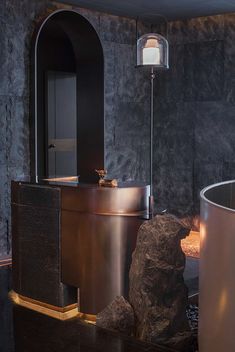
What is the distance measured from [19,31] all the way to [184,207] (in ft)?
11.6

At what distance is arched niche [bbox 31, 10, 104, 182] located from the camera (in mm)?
7297

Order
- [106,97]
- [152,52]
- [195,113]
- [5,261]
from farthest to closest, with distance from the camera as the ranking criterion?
[195,113] < [106,97] < [5,261] < [152,52]

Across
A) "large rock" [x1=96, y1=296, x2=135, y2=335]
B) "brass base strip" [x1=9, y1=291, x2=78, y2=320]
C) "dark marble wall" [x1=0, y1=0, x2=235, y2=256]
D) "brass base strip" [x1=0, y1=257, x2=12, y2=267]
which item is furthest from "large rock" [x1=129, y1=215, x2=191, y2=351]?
"dark marble wall" [x1=0, y1=0, x2=235, y2=256]

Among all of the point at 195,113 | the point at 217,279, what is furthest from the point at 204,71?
the point at 217,279

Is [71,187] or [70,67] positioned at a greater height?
[70,67]

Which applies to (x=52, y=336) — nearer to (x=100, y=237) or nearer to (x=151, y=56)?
(x=100, y=237)

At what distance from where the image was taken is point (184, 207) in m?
8.22

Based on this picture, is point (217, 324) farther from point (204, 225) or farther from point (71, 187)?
point (71, 187)

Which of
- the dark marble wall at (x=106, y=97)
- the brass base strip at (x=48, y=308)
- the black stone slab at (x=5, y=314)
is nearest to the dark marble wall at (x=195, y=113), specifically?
the dark marble wall at (x=106, y=97)

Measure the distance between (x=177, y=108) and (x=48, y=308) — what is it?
4.45 m

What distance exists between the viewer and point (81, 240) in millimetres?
4453

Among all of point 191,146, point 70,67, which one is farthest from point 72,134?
point 191,146

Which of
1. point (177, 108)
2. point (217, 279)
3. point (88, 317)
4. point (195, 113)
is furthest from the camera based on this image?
point (177, 108)

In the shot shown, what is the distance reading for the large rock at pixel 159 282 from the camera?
4.12 m
